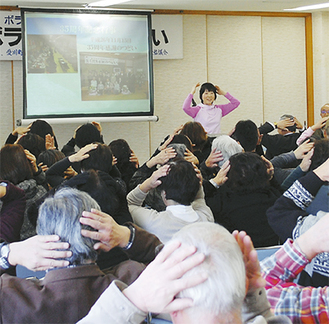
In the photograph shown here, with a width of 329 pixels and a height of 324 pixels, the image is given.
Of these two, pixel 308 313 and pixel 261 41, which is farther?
pixel 261 41

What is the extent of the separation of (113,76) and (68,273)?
5.80m

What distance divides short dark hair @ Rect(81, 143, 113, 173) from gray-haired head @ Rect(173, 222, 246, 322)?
189 cm

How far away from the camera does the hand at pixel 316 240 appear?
1.06m

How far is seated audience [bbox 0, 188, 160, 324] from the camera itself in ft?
3.99

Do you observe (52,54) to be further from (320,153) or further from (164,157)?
(320,153)

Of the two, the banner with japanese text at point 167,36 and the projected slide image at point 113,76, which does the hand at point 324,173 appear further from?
the banner with japanese text at point 167,36

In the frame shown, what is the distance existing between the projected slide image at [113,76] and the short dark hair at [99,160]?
4.07 meters

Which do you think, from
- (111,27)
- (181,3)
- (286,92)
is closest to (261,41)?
(286,92)

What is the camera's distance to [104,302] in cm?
97

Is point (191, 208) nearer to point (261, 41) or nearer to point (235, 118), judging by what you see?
point (235, 118)

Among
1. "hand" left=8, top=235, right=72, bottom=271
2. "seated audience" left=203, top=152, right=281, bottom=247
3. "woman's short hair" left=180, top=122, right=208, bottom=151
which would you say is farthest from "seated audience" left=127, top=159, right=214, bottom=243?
"woman's short hair" left=180, top=122, right=208, bottom=151

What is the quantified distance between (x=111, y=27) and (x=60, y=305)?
5.94 meters

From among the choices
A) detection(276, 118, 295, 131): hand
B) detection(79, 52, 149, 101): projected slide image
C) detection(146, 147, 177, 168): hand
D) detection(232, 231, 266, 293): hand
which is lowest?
detection(232, 231, 266, 293): hand

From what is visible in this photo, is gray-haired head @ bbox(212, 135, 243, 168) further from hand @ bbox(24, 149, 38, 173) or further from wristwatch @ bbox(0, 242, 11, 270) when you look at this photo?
wristwatch @ bbox(0, 242, 11, 270)
